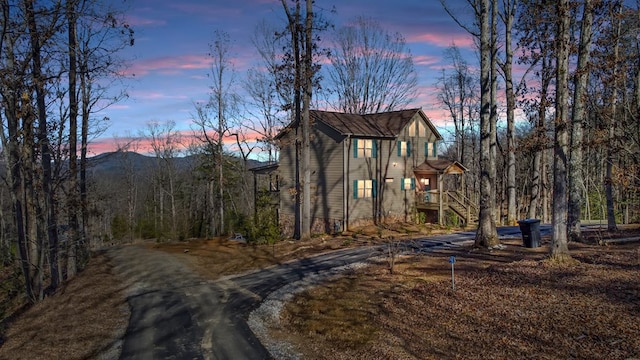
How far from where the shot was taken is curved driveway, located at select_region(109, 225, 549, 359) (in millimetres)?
9469

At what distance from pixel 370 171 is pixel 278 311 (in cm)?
1881

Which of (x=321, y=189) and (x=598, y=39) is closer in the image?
(x=598, y=39)

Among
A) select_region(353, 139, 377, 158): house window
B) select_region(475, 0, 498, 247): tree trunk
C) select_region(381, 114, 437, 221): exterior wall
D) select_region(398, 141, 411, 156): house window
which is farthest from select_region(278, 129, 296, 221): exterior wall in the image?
select_region(475, 0, 498, 247): tree trunk

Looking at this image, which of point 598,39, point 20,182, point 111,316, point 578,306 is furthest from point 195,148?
point 578,306

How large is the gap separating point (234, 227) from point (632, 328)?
3087 centimetres

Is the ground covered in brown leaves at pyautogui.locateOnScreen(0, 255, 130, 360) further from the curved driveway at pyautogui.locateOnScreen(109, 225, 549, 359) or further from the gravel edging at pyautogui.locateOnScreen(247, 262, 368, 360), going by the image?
the gravel edging at pyautogui.locateOnScreen(247, 262, 368, 360)

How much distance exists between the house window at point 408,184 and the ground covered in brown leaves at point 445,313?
48.8ft

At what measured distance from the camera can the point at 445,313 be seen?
10.2 metres

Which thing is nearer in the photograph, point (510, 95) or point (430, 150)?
point (510, 95)

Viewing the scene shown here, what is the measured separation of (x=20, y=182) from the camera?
15.6 metres

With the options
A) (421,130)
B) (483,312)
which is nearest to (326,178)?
(421,130)

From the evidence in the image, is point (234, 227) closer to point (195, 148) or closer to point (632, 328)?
point (195, 148)

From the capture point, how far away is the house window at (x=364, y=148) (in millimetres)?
28859

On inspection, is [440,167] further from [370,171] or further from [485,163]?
[485,163]
